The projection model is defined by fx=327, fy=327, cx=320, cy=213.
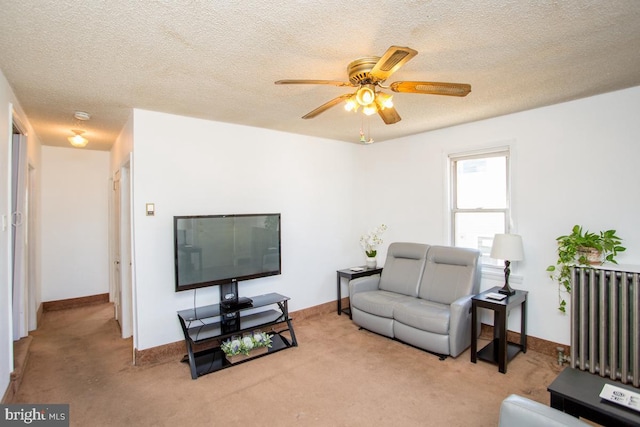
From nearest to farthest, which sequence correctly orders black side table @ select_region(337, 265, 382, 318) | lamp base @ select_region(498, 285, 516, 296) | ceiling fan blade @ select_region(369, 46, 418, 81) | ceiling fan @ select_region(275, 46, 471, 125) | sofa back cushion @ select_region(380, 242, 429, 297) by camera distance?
1. ceiling fan blade @ select_region(369, 46, 418, 81)
2. ceiling fan @ select_region(275, 46, 471, 125)
3. lamp base @ select_region(498, 285, 516, 296)
4. sofa back cushion @ select_region(380, 242, 429, 297)
5. black side table @ select_region(337, 265, 382, 318)

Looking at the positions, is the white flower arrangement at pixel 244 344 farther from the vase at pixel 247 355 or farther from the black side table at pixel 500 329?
the black side table at pixel 500 329

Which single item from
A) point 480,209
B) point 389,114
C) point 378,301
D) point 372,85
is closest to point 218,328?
point 378,301

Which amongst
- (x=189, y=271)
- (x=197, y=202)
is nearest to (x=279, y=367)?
(x=189, y=271)

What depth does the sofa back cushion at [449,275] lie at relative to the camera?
3576 mm

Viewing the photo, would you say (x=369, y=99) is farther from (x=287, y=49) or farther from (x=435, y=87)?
(x=287, y=49)

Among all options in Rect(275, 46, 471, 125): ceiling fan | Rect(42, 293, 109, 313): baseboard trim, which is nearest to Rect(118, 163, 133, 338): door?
Rect(42, 293, 109, 313): baseboard trim

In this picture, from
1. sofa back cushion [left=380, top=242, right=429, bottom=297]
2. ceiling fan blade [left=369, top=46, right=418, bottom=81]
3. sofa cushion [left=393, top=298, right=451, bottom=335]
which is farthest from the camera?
sofa back cushion [left=380, top=242, right=429, bottom=297]

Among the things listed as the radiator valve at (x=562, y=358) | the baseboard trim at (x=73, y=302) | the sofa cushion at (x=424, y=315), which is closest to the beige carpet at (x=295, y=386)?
the radiator valve at (x=562, y=358)

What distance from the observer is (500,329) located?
3006mm

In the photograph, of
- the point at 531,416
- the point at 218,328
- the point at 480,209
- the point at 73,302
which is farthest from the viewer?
the point at 73,302

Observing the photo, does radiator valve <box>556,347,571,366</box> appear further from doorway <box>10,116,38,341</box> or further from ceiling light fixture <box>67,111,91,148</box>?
doorway <box>10,116,38,341</box>

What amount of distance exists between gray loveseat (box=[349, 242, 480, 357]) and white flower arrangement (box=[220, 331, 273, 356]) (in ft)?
4.05

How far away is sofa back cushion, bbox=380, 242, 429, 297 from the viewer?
159 inches

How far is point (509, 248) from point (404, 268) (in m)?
1.29
